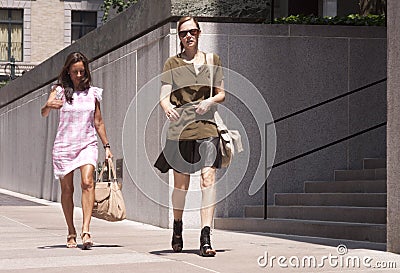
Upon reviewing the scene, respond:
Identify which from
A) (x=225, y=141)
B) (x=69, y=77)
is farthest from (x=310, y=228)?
(x=69, y=77)

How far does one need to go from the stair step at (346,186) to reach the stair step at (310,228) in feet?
3.17

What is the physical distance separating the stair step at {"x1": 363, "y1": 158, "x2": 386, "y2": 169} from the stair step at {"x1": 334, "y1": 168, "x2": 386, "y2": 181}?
0.39 m

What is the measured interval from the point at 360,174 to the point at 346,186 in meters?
0.58

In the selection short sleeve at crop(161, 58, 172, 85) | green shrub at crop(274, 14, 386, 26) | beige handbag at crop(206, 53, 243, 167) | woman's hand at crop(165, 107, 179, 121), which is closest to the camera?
woman's hand at crop(165, 107, 179, 121)

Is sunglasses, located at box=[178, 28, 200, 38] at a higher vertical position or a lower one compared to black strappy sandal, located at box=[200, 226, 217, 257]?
higher

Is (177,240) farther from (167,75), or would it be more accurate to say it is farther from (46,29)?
(46,29)

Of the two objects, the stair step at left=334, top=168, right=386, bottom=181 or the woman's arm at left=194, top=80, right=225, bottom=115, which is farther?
the stair step at left=334, top=168, right=386, bottom=181

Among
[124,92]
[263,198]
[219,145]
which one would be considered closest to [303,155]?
[263,198]

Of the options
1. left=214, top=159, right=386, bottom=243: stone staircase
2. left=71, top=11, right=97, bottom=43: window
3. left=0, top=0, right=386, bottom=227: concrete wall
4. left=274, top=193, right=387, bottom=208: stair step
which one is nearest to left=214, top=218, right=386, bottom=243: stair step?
left=214, top=159, right=386, bottom=243: stone staircase

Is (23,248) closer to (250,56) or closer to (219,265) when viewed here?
(219,265)

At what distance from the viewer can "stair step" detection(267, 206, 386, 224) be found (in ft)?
37.6

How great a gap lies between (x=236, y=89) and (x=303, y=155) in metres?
1.28

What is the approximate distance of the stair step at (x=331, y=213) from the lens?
451 inches

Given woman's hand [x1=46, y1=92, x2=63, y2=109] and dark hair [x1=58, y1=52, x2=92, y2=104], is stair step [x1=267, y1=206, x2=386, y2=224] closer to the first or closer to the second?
dark hair [x1=58, y1=52, x2=92, y2=104]
